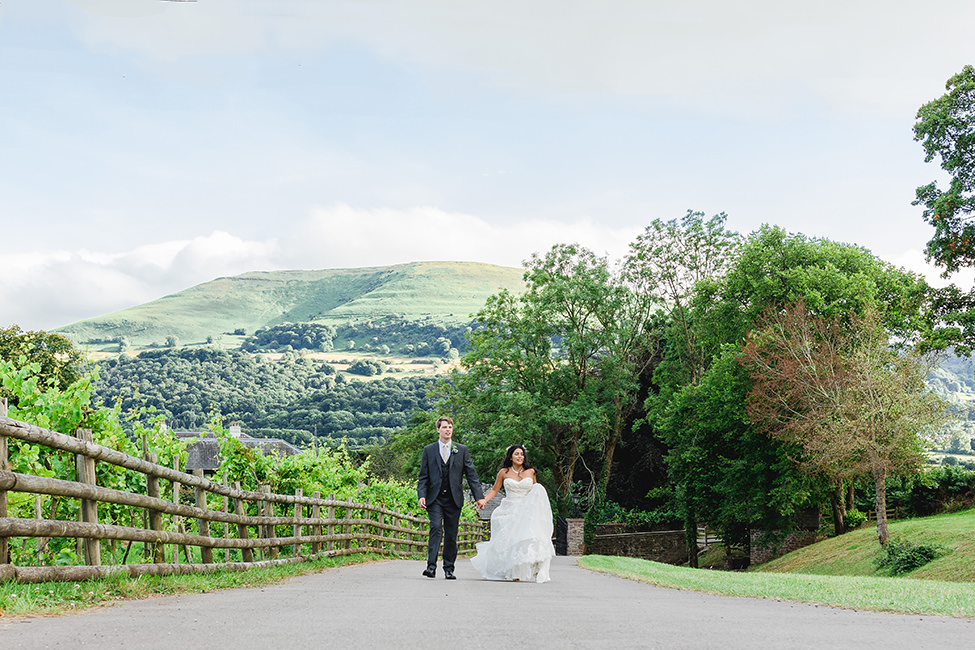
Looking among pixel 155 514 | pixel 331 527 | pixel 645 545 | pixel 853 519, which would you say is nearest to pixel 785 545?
pixel 853 519

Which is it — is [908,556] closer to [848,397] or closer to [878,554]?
[878,554]

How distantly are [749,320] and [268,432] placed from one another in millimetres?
100391

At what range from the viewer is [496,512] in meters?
14.0

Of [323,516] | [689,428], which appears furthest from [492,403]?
[323,516]

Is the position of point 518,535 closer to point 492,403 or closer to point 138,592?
point 138,592

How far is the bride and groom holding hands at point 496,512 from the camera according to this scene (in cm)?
1266

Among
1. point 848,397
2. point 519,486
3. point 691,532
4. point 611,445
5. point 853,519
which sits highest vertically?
point 848,397

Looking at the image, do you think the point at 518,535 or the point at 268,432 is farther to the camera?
the point at 268,432

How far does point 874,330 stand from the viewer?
28.1 meters

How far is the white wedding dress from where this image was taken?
44.1ft

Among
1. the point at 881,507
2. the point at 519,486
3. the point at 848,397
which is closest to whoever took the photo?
the point at 519,486

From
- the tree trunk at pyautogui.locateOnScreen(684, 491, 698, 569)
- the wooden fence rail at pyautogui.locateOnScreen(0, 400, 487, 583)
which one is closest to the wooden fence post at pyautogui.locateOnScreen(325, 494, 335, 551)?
the wooden fence rail at pyautogui.locateOnScreen(0, 400, 487, 583)

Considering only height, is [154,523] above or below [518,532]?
above

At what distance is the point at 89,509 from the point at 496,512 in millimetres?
7420
